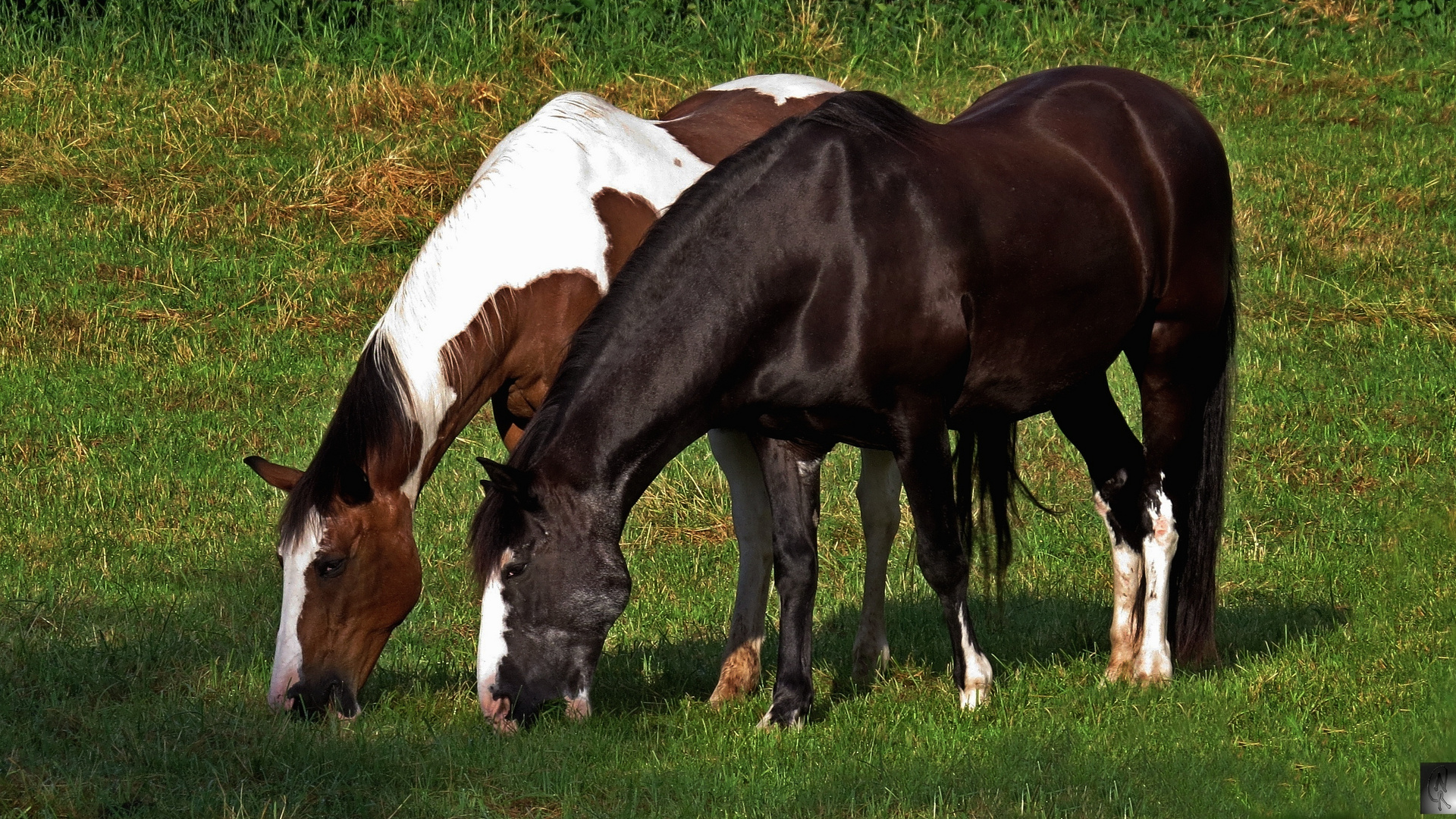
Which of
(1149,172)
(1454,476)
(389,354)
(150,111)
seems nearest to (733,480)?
(389,354)

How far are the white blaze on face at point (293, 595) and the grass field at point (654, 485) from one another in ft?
0.50

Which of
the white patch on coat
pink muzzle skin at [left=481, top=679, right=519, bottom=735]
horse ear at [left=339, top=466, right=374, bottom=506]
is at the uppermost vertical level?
the white patch on coat

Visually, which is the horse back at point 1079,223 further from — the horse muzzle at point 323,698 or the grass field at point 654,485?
the horse muzzle at point 323,698

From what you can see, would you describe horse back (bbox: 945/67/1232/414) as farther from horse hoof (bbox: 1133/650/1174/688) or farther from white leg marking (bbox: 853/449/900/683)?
horse hoof (bbox: 1133/650/1174/688)

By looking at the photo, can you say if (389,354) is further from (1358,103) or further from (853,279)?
(1358,103)

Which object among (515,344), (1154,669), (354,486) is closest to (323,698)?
(354,486)

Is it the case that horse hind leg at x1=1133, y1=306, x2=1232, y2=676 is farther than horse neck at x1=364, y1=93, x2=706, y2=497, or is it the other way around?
horse hind leg at x1=1133, y1=306, x2=1232, y2=676

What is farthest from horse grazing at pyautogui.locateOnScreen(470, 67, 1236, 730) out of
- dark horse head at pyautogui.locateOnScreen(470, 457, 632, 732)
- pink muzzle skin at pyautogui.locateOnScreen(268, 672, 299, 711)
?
pink muzzle skin at pyautogui.locateOnScreen(268, 672, 299, 711)

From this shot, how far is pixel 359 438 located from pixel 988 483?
7.59 feet

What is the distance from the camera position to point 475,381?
5371 millimetres

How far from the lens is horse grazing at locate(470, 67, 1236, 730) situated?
182 inches

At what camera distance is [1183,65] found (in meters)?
13.7

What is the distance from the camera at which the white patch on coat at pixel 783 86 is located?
6.77m

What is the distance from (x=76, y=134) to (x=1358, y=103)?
1037cm
